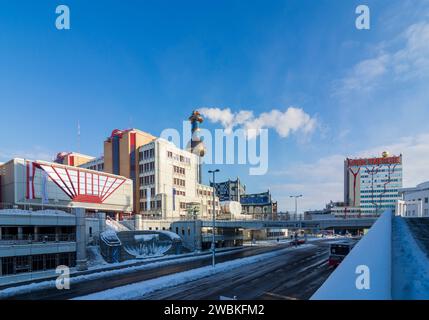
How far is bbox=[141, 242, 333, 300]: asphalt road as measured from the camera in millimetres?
19406

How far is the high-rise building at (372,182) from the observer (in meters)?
140

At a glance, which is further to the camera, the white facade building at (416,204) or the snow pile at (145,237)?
the white facade building at (416,204)

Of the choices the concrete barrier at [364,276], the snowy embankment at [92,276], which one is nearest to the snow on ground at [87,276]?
the snowy embankment at [92,276]

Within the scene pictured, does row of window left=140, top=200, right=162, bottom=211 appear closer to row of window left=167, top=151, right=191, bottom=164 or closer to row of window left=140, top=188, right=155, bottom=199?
row of window left=140, top=188, right=155, bottom=199

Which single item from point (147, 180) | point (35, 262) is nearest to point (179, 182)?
point (147, 180)

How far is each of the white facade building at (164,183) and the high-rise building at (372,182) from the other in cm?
11423

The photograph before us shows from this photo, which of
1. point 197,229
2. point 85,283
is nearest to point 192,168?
point 197,229

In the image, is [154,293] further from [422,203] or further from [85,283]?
[422,203]

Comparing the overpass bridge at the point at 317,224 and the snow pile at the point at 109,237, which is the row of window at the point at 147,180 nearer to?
the snow pile at the point at 109,237

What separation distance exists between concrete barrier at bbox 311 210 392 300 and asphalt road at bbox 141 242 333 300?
16.4m

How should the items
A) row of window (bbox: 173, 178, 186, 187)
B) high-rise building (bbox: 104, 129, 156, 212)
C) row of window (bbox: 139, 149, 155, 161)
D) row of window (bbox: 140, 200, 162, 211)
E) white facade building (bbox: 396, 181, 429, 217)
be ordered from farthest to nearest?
row of window (bbox: 173, 178, 186, 187) < high-rise building (bbox: 104, 129, 156, 212) < row of window (bbox: 139, 149, 155, 161) < row of window (bbox: 140, 200, 162, 211) < white facade building (bbox: 396, 181, 429, 217)

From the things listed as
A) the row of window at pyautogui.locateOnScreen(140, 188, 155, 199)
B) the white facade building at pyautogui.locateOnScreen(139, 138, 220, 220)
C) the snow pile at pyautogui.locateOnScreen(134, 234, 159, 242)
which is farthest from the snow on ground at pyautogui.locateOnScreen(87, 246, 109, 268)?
the row of window at pyautogui.locateOnScreen(140, 188, 155, 199)
